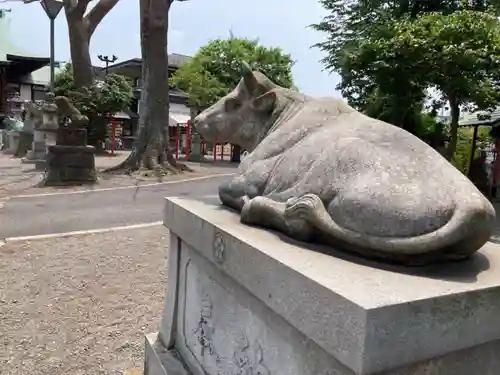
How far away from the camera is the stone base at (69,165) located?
994cm

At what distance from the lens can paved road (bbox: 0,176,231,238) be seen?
643 cm

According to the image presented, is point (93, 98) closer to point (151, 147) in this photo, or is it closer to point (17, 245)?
point (151, 147)

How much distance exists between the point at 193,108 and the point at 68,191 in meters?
12.1

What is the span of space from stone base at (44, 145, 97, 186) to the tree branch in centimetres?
1006

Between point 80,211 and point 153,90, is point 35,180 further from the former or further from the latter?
point 80,211

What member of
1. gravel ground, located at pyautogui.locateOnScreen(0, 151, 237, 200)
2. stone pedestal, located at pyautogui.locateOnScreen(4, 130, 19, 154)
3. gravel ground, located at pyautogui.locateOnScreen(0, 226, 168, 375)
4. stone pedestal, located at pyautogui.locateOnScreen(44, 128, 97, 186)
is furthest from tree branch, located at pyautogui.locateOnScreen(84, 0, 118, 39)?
gravel ground, located at pyautogui.locateOnScreen(0, 226, 168, 375)

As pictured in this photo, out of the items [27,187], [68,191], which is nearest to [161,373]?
[68,191]

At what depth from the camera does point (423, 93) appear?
1056 centimetres

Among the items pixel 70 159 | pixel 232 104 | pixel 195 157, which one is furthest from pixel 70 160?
pixel 195 157

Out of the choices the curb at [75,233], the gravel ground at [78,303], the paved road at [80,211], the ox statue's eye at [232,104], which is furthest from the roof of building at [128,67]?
the ox statue's eye at [232,104]

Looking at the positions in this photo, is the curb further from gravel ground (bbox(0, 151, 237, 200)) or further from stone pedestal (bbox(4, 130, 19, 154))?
stone pedestal (bbox(4, 130, 19, 154))

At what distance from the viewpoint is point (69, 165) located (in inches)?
396

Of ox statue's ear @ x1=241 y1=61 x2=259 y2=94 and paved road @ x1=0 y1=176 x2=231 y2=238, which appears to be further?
paved road @ x1=0 y1=176 x2=231 y2=238

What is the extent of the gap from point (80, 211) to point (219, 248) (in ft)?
19.9
